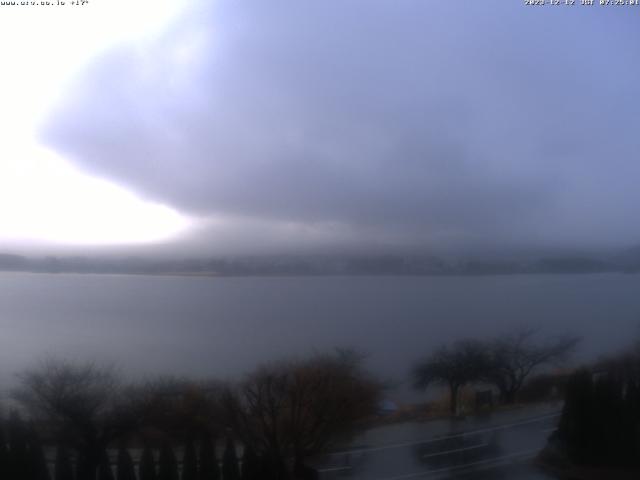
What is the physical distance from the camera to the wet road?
283 cm

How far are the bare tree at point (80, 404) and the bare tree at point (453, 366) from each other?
1.26 m

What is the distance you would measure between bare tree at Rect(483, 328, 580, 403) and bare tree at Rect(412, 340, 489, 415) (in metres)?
0.06

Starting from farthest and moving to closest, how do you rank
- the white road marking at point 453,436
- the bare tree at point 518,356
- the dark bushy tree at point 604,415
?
the dark bushy tree at point 604,415 < the bare tree at point 518,356 < the white road marking at point 453,436

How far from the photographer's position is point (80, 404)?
8.67 feet

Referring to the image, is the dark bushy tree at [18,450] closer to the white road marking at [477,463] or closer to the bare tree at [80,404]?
the bare tree at [80,404]

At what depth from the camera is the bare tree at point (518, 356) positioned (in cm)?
295

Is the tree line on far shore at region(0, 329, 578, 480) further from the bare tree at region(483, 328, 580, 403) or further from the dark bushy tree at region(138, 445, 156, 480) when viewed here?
the bare tree at region(483, 328, 580, 403)

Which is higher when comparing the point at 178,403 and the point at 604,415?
the point at 178,403

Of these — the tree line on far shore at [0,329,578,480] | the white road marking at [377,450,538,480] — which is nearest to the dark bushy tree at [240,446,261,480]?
the tree line on far shore at [0,329,578,480]

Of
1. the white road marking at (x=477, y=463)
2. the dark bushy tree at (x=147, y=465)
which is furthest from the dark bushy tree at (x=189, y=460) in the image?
the white road marking at (x=477, y=463)

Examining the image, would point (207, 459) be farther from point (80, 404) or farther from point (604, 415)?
point (604, 415)

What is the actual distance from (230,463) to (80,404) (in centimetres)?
69

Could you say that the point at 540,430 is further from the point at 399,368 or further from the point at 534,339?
the point at 399,368

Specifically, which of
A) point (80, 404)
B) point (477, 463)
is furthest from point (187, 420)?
point (477, 463)
